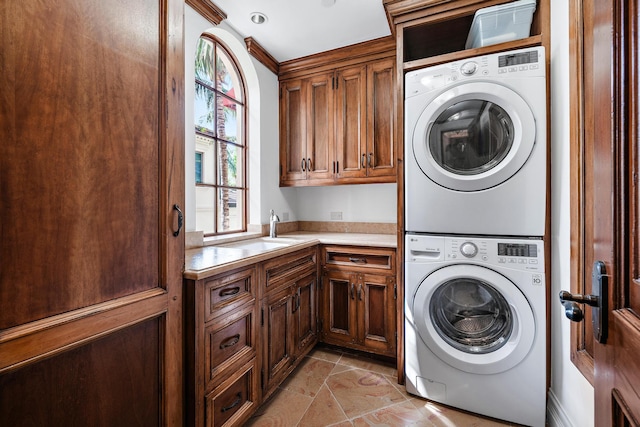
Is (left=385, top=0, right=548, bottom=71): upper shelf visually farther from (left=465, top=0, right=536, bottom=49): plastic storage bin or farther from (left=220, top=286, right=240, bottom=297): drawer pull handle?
(left=220, top=286, right=240, bottom=297): drawer pull handle

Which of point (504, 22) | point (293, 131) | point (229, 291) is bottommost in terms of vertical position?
point (229, 291)

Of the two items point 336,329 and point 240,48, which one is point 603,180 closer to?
point 336,329

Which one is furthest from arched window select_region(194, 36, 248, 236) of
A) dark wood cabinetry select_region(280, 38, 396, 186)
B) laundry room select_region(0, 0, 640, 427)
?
dark wood cabinetry select_region(280, 38, 396, 186)

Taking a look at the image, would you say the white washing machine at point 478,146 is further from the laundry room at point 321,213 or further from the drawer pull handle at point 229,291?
the drawer pull handle at point 229,291

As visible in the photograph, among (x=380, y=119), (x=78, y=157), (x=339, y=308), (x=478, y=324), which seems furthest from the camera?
(x=380, y=119)

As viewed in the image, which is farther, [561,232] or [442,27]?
[442,27]

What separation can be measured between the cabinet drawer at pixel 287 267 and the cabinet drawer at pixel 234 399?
442 mm

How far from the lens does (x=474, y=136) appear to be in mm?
1605

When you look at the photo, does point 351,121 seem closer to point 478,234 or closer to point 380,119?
point 380,119

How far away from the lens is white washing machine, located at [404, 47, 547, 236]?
→ 1477mm

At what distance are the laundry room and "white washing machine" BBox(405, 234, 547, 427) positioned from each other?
1 centimetres

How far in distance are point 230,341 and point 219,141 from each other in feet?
5.09

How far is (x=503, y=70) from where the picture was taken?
4.99ft

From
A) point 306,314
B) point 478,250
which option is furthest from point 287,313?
point 478,250
